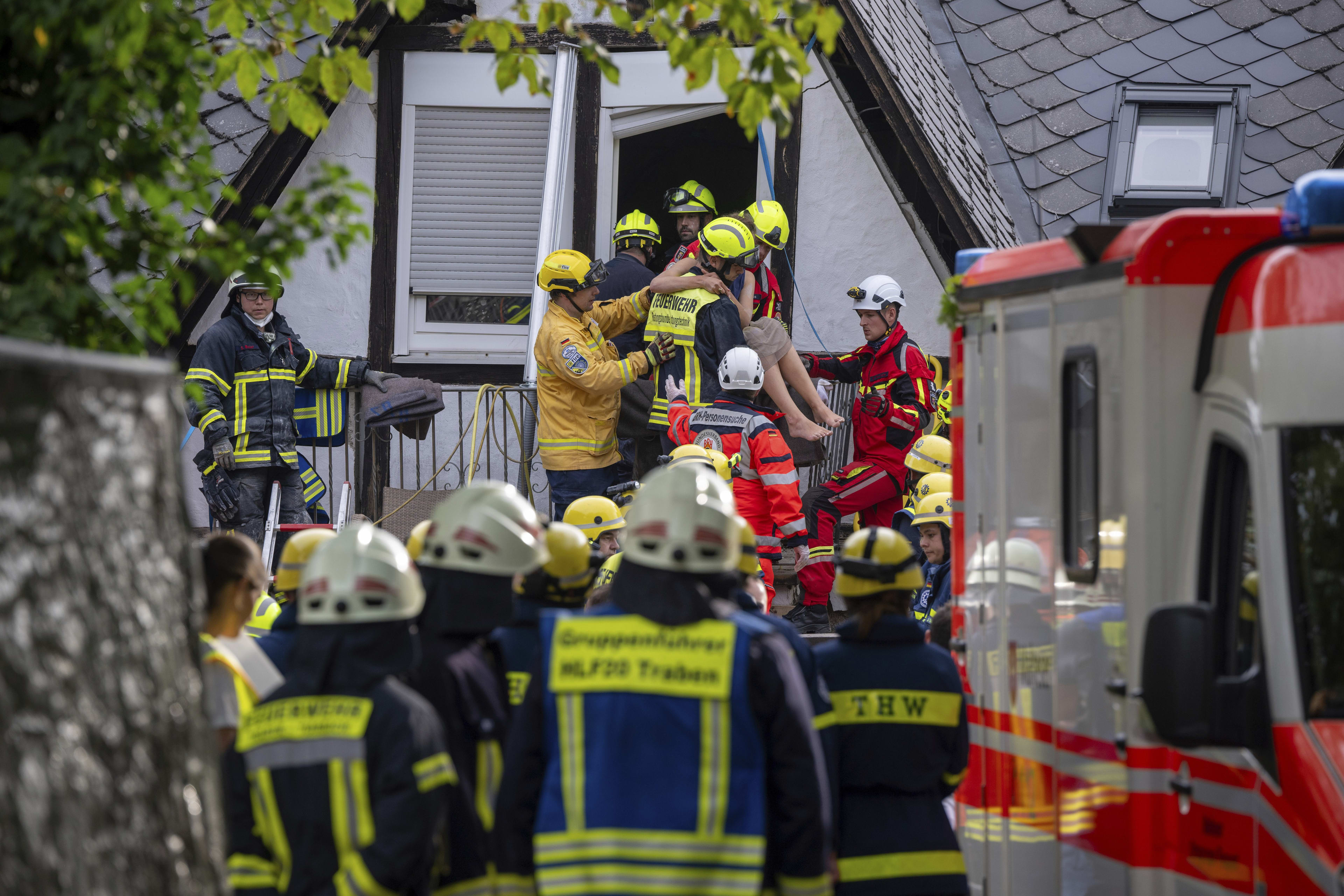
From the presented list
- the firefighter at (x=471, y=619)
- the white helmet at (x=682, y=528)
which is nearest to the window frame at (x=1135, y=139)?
the firefighter at (x=471, y=619)

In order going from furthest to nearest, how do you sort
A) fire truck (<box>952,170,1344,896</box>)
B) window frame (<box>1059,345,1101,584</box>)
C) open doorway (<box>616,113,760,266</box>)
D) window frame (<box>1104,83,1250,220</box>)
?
1. open doorway (<box>616,113,760,266</box>)
2. window frame (<box>1104,83,1250,220</box>)
3. window frame (<box>1059,345,1101,584</box>)
4. fire truck (<box>952,170,1344,896</box>)

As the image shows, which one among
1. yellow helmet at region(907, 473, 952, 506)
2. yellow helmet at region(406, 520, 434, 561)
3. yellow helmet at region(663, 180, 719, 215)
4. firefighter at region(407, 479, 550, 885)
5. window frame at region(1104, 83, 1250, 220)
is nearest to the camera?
firefighter at region(407, 479, 550, 885)

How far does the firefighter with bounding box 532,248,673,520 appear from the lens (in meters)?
10.1

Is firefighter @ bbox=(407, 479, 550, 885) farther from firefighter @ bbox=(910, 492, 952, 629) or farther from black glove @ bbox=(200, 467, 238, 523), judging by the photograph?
black glove @ bbox=(200, 467, 238, 523)

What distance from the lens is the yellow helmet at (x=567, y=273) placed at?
10.2 meters

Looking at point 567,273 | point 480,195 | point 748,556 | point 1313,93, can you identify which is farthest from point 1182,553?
point 1313,93

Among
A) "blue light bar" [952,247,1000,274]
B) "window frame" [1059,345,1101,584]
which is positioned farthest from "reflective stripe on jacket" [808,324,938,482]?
"window frame" [1059,345,1101,584]

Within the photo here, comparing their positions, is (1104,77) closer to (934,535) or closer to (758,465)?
(758,465)

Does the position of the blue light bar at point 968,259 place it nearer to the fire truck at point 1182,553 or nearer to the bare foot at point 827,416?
the fire truck at point 1182,553

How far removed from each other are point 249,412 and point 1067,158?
716cm

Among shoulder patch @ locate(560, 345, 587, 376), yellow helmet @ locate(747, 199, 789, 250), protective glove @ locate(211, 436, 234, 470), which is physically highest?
yellow helmet @ locate(747, 199, 789, 250)

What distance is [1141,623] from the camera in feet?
13.0

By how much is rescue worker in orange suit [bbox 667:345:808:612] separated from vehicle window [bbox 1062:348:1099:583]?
15.1ft

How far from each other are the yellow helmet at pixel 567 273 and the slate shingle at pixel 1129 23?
19.7ft
